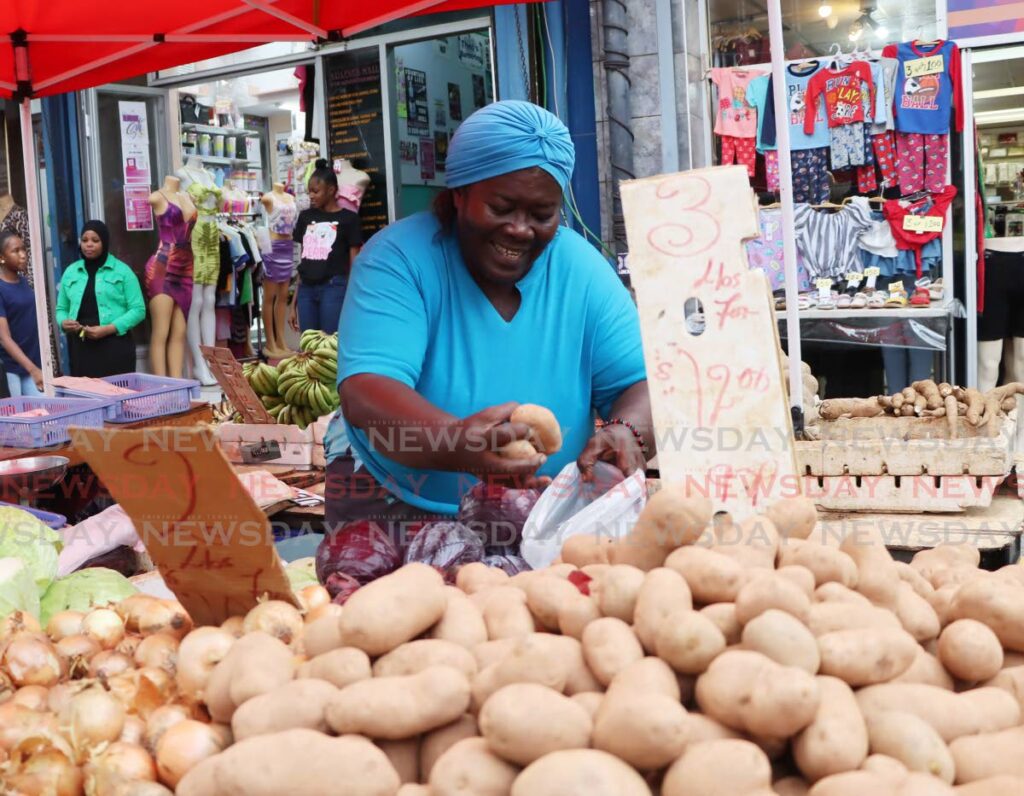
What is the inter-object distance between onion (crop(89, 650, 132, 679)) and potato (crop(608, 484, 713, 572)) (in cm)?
77

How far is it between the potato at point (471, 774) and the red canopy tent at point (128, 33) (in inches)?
133

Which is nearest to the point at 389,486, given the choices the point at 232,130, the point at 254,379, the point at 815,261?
the point at 254,379

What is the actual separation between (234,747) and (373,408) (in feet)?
3.49

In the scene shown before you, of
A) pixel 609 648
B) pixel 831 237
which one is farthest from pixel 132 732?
pixel 831 237

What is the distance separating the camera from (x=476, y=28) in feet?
23.5

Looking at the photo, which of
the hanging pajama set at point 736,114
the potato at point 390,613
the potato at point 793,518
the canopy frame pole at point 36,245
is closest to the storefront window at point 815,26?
the hanging pajama set at point 736,114

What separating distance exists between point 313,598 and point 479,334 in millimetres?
773

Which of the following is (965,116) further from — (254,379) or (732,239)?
(732,239)

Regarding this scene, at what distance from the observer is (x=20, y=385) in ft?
23.7

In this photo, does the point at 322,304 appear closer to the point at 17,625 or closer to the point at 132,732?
the point at 17,625

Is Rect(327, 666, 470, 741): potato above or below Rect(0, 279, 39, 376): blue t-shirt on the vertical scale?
below

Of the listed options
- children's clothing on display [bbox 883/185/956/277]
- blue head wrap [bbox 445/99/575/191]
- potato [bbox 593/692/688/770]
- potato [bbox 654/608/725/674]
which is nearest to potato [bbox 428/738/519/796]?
potato [bbox 593/692/688/770]

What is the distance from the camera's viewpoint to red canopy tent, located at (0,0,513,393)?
385cm

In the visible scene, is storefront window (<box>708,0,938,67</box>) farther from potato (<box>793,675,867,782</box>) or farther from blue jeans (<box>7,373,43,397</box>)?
potato (<box>793,675,867,782</box>)
